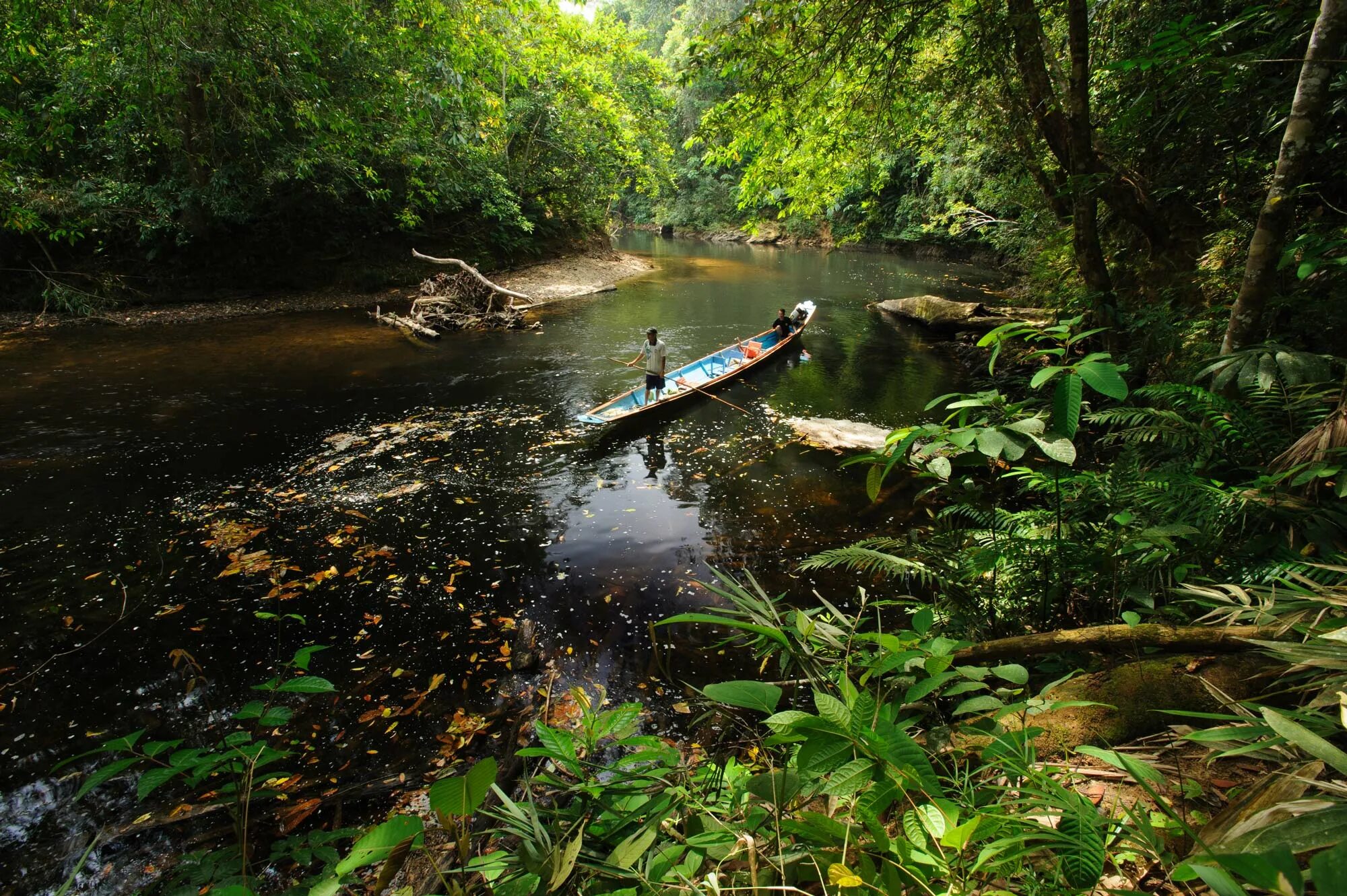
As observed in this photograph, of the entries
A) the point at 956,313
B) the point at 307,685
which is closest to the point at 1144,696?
the point at 307,685

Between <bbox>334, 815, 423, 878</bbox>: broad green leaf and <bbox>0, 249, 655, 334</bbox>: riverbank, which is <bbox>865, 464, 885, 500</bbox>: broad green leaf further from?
<bbox>0, 249, 655, 334</bbox>: riverbank

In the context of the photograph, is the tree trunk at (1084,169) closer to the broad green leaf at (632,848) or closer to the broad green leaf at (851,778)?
the broad green leaf at (851,778)

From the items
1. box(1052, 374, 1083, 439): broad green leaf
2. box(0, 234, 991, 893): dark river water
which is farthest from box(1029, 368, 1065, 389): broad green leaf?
box(0, 234, 991, 893): dark river water

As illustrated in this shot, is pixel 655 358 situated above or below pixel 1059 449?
below

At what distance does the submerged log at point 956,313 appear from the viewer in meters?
12.4

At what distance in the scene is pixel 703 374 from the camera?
11477 mm

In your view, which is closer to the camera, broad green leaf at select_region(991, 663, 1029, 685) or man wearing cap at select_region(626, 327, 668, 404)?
broad green leaf at select_region(991, 663, 1029, 685)

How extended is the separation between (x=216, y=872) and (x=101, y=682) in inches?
141

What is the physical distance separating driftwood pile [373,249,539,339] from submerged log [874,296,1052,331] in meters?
11.4

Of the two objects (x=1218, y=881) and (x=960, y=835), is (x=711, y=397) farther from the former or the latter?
(x=1218, y=881)

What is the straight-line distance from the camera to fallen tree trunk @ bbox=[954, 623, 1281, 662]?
1.75 meters

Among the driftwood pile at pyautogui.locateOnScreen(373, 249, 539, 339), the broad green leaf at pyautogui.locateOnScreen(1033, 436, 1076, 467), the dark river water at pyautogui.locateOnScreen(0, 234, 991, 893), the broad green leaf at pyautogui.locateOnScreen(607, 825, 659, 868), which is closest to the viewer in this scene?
the broad green leaf at pyautogui.locateOnScreen(607, 825, 659, 868)

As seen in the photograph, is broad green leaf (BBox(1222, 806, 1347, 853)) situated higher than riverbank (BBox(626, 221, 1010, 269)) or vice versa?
riverbank (BBox(626, 221, 1010, 269))

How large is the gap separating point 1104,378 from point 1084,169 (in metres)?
5.78
